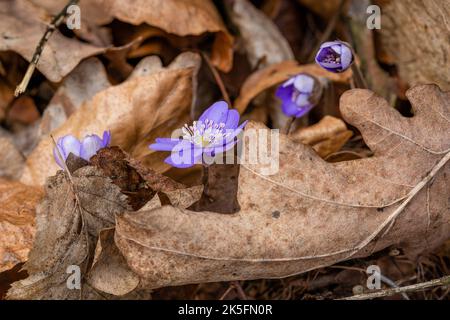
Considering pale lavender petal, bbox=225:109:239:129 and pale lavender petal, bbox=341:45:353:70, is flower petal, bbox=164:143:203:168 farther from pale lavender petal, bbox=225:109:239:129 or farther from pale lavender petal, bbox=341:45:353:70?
pale lavender petal, bbox=341:45:353:70

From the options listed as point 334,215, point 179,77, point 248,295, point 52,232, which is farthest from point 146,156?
point 334,215

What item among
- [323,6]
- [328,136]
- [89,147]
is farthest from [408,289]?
[323,6]

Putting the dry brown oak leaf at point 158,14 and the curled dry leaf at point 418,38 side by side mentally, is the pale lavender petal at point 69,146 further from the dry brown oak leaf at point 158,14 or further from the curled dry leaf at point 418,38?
the curled dry leaf at point 418,38

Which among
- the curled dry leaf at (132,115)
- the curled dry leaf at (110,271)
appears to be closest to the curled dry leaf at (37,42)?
the curled dry leaf at (132,115)

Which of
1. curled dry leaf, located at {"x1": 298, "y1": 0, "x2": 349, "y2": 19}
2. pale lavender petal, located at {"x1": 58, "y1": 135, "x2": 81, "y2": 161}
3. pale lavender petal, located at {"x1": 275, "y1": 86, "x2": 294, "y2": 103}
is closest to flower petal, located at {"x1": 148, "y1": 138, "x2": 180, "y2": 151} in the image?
pale lavender petal, located at {"x1": 58, "y1": 135, "x2": 81, "y2": 161}

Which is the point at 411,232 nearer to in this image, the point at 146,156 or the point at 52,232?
the point at 146,156

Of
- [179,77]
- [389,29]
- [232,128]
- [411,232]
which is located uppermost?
[389,29]

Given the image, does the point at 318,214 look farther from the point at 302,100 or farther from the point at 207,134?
the point at 302,100
